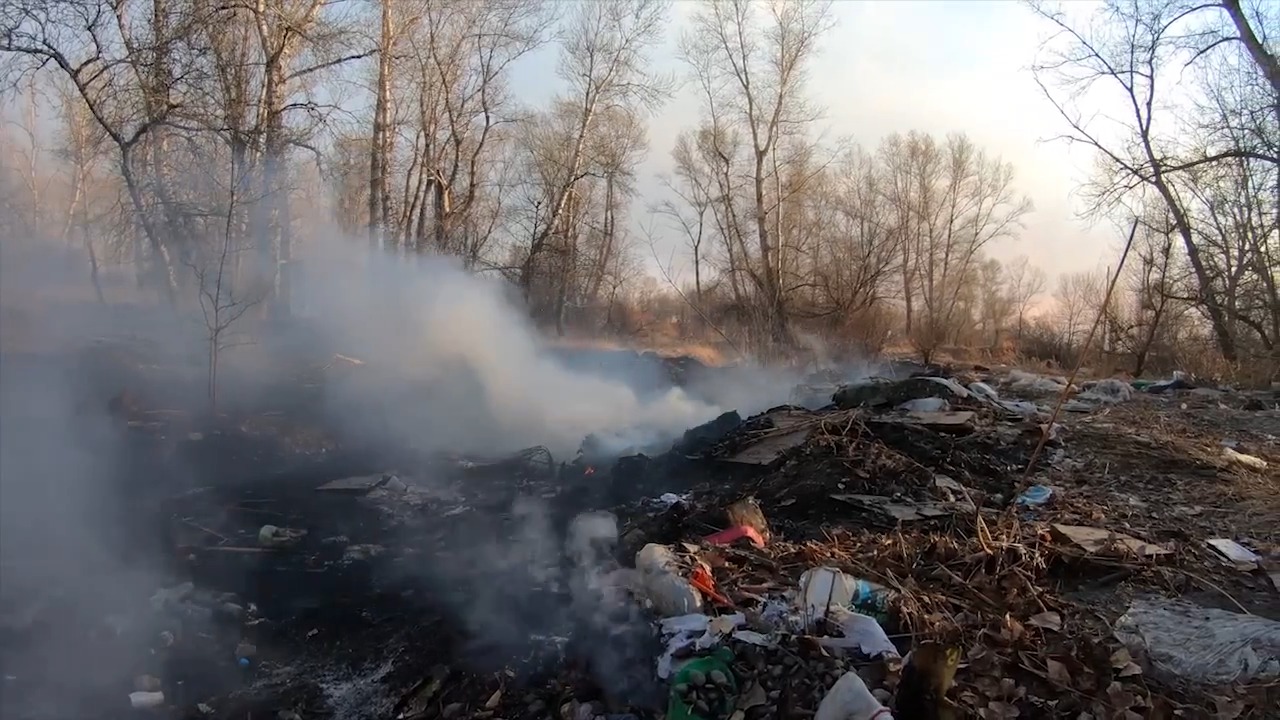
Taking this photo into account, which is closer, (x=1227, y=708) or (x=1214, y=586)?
(x=1227, y=708)

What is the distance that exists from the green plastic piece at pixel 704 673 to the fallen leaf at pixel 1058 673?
4.13 ft

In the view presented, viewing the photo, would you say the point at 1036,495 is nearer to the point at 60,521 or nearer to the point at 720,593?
the point at 720,593

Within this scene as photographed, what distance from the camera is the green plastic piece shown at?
3.03m

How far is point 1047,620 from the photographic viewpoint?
3484mm

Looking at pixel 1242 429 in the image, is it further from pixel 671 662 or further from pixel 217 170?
pixel 217 170

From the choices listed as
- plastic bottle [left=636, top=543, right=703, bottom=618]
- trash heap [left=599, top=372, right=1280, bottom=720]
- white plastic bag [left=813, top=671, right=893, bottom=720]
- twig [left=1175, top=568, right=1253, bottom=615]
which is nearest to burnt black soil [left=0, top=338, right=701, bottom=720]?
plastic bottle [left=636, top=543, right=703, bottom=618]

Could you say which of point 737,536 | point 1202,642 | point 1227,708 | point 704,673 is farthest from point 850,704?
point 737,536

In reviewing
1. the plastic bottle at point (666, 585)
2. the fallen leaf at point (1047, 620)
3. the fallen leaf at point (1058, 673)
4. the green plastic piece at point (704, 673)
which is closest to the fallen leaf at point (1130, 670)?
the fallen leaf at point (1058, 673)

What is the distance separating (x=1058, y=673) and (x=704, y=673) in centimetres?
141

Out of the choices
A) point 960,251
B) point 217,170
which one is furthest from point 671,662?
point 960,251

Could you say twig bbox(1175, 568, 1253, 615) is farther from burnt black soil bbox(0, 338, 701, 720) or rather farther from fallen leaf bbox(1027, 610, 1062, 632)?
burnt black soil bbox(0, 338, 701, 720)

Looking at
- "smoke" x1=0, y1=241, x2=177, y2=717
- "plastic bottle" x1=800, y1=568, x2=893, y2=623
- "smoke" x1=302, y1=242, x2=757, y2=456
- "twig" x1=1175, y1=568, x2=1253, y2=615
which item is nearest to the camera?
"plastic bottle" x1=800, y1=568, x2=893, y2=623

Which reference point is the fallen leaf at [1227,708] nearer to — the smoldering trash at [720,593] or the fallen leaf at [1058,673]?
the smoldering trash at [720,593]

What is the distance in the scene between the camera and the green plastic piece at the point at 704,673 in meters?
3.03
